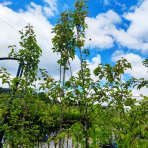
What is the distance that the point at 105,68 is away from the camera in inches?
157

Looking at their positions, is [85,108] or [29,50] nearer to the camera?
[85,108]

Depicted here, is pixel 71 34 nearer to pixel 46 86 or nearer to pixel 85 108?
pixel 46 86

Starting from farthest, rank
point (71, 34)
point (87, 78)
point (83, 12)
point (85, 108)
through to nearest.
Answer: point (71, 34) → point (83, 12) → point (87, 78) → point (85, 108)

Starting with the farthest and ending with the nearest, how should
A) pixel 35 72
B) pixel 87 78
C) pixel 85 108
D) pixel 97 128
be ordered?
pixel 35 72 → pixel 87 78 → pixel 85 108 → pixel 97 128

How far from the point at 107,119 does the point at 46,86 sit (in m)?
3.82

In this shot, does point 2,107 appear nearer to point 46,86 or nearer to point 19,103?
point 19,103

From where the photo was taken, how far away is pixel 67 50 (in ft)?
23.2

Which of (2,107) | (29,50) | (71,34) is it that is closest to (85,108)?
(71,34)

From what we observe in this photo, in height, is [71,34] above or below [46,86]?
above

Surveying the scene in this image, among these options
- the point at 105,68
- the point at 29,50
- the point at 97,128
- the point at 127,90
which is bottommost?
the point at 97,128

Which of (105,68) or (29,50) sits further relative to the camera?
(29,50)

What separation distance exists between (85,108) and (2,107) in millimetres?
4385

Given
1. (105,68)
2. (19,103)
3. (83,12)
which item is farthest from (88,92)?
(19,103)

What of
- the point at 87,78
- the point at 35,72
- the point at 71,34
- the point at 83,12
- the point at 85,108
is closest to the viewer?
the point at 85,108
